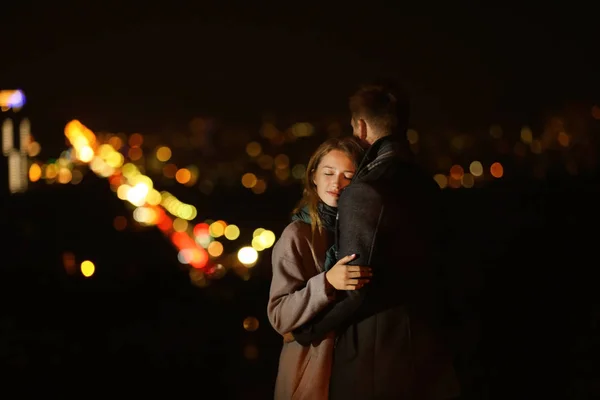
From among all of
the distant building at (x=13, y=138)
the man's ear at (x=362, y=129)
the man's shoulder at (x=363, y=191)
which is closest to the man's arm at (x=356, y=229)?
the man's shoulder at (x=363, y=191)

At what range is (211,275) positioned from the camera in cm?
2361

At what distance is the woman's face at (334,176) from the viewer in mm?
4277

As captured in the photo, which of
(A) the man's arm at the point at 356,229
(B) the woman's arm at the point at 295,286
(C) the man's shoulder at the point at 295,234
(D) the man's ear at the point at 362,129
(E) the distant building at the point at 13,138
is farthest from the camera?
(E) the distant building at the point at 13,138

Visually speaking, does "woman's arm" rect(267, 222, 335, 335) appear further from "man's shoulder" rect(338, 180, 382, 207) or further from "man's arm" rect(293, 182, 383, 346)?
"man's shoulder" rect(338, 180, 382, 207)

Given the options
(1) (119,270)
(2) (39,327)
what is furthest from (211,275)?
(2) (39,327)

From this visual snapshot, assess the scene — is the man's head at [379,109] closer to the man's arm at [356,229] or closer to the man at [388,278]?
the man at [388,278]

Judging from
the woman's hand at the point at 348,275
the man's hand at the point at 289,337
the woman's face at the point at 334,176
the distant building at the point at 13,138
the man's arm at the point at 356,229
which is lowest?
the man's hand at the point at 289,337

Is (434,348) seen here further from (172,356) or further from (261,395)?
(172,356)

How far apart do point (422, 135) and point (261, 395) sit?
125m

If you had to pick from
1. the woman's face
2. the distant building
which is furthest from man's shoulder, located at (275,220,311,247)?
the distant building

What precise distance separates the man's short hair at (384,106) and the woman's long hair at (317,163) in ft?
0.79

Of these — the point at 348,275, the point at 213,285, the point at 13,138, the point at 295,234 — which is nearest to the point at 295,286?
the point at 295,234

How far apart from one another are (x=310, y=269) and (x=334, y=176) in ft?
1.47

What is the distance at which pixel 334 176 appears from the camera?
169 inches
